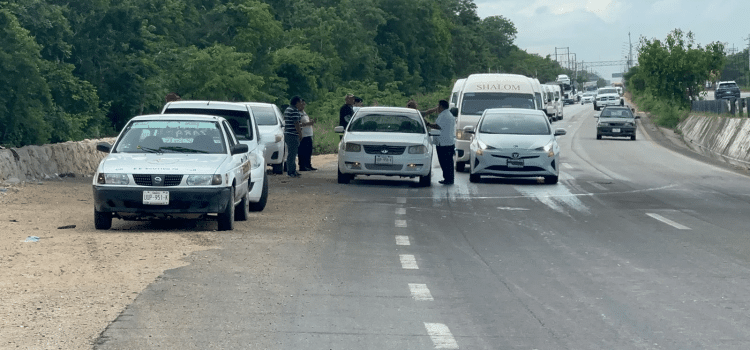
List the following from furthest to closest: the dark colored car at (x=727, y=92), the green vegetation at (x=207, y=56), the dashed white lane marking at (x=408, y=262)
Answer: the dark colored car at (x=727, y=92) → the green vegetation at (x=207, y=56) → the dashed white lane marking at (x=408, y=262)

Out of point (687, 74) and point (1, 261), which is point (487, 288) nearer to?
point (1, 261)

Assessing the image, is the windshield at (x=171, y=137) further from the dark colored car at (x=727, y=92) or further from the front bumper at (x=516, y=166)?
the dark colored car at (x=727, y=92)

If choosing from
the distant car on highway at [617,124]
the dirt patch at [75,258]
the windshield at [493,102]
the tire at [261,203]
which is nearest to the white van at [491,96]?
the windshield at [493,102]

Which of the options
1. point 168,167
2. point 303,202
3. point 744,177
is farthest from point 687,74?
point 168,167

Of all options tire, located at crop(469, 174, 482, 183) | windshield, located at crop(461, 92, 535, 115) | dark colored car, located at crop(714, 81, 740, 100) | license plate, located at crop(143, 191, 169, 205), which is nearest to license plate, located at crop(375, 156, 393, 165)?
tire, located at crop(469, 174, 482, 183)

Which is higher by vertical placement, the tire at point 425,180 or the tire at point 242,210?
the tire at point 242,210

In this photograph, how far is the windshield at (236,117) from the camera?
56.0 ft

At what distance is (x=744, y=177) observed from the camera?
1019 inches

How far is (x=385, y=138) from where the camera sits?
2161cm

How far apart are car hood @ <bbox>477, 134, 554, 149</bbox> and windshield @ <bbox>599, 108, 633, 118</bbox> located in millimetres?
29074

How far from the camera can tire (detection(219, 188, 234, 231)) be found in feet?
42.4

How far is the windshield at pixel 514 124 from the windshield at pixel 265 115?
15.1ft

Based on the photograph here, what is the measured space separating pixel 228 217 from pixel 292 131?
10.9m

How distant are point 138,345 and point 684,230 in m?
8.92
